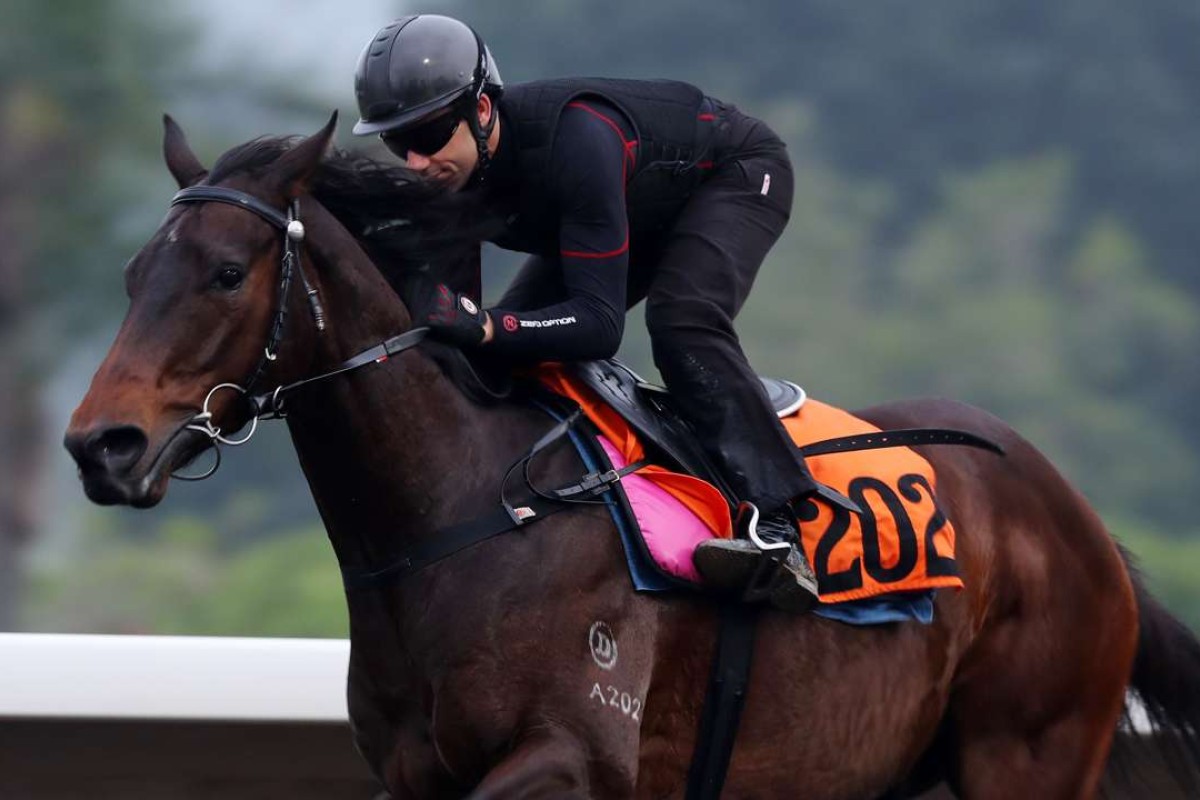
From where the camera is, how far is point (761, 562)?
13.1 feet

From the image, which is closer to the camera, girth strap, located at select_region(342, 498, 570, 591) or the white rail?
girth strap, located at select_region(342, 498, 570, 591)

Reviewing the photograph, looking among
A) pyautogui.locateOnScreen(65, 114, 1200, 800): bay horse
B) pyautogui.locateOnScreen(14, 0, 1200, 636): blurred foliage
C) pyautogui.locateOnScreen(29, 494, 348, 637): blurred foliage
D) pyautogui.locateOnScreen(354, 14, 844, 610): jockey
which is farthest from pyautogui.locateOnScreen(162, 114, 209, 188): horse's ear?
pyautogui.locateOnScreen(14, 0, 1200, 636): blurred foliage

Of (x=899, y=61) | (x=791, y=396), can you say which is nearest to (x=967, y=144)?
(x=899, y=61)

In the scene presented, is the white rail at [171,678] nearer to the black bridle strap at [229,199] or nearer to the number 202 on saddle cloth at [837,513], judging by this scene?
the number 202 on saddle cloth at [837,513]

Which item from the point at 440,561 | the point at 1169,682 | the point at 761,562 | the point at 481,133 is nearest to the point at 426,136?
the point at 481,133

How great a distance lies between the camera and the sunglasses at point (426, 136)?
13.1ft

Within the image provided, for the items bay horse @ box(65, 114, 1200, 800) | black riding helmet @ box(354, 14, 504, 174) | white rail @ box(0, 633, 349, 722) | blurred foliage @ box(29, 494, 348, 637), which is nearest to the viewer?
bay horse @ box(65, 114, 1200, 800)

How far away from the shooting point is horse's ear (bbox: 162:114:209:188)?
150 inches

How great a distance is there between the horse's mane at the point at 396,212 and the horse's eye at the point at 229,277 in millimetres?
375

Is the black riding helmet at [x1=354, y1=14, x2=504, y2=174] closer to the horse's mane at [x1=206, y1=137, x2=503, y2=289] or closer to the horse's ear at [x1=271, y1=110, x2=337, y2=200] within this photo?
the horse's mane at [x1=206, y1=137, x2=503, y2=289]

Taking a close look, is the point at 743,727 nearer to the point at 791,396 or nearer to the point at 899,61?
the point at 791,396

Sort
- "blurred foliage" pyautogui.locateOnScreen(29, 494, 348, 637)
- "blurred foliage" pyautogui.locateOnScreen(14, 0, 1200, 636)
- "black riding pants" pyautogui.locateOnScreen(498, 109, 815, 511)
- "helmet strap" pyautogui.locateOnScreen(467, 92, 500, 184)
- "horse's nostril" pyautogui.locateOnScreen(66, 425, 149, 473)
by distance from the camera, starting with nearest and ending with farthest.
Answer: "horse's nostril" pyautogui.locateOnScreen(66, 425, 149, 473)
"helmet strap" pyautogui.locateOnScreen(467, 92, 500, 184)
"black riding pants" pyautogui.locateOnScreen(498, 109, 815, 511)
"blurred foliage" pyautogui.locateOnScreen(14, 0, 1200, 636)
"blurred foliage" pyautogui.locateOnScreen(29, 494, 348, 637)

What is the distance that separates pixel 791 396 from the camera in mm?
4586

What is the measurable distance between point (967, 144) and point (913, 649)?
88.1ft
